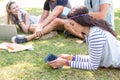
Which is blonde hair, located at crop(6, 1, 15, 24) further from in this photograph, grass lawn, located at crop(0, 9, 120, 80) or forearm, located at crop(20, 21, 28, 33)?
grass lawn, located at crop(0, 9, 120, 80)

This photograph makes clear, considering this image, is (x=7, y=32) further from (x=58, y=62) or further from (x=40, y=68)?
(x=58, y=62)

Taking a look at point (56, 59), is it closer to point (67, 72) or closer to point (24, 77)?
point (67, 72)

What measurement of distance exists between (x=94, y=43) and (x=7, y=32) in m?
1.87

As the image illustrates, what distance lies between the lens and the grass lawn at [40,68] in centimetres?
337

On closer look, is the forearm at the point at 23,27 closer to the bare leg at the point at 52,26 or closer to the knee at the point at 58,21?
the bare leg at the point at 52,26

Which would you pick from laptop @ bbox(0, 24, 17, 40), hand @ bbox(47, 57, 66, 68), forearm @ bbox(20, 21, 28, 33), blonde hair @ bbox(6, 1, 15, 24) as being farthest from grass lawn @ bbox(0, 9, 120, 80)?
blonde hair @ bbox(6, 1, 15, 24)

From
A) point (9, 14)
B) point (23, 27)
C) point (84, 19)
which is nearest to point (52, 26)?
point (23, 27)

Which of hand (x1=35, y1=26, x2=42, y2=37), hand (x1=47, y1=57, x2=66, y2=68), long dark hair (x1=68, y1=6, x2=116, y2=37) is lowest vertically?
hand (x1=47, y1=57, x2=66, y2=68)

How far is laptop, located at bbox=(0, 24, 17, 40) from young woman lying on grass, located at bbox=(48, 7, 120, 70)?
1.42 metres

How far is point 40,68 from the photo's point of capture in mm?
3557

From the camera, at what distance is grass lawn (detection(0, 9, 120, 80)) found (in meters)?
3.37

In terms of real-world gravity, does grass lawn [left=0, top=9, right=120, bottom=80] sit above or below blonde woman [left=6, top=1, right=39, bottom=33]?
below

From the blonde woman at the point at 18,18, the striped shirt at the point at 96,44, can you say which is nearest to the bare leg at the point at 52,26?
the blonde woman at the point at 18,18

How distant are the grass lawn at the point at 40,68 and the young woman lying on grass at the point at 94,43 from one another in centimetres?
8
